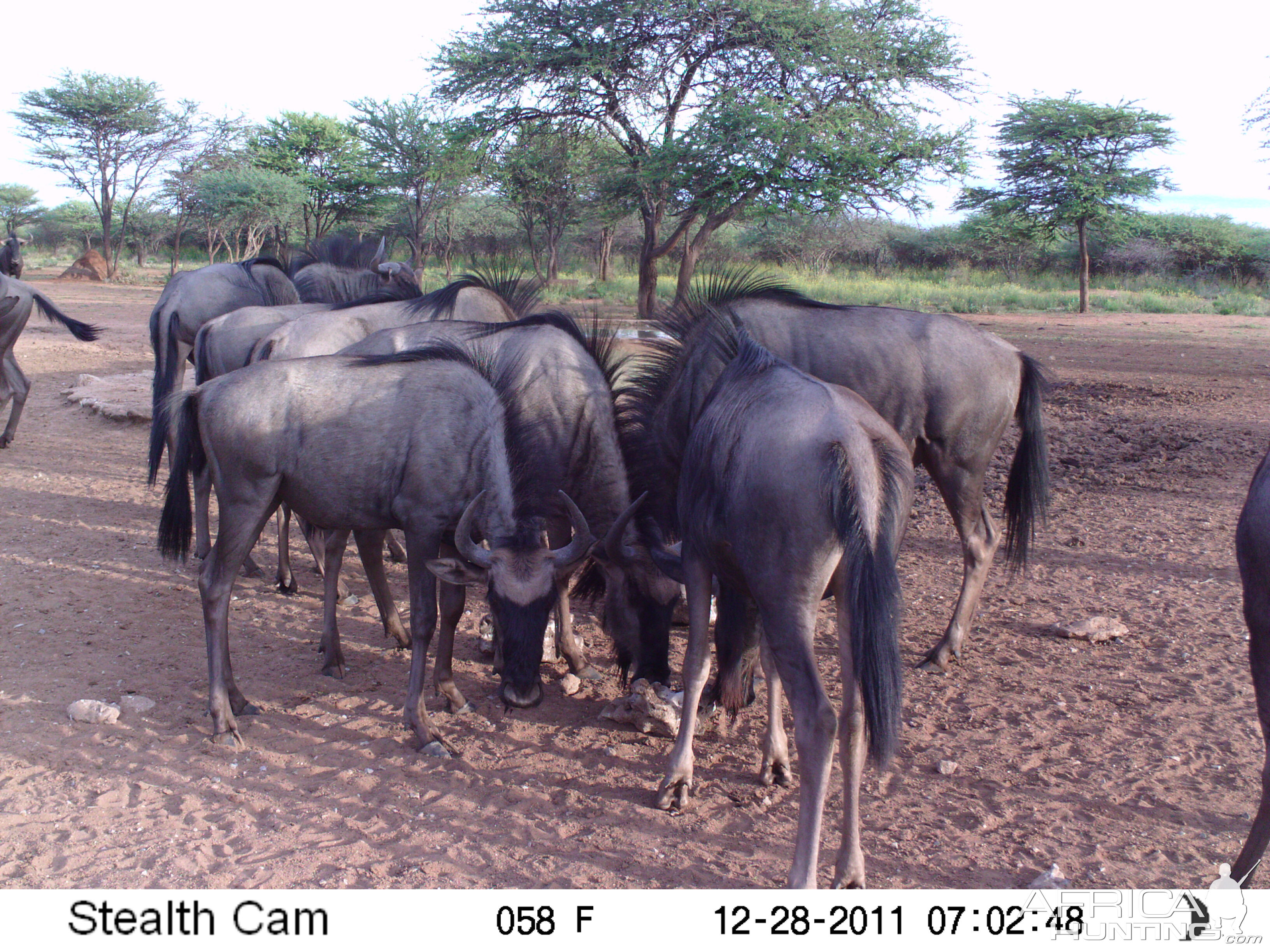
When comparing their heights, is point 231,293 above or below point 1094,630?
above

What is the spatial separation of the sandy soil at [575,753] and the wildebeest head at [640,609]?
0.34m

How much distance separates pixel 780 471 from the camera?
2.84m

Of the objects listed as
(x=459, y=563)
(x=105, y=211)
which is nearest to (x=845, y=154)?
(x=459, y=563)

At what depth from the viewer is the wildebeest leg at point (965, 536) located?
4715 mm

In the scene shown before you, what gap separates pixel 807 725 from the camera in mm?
2783

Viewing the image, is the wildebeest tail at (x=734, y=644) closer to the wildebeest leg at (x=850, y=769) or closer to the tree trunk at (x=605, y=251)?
the wildebeest leg at (x=850, y=769)

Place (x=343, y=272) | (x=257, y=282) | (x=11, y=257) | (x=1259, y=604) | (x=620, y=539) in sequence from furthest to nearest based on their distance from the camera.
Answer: (x=11, y=257), (x=343, y=272), (x=257, y=282), (x=620, y=539), (x=1259, y=604)

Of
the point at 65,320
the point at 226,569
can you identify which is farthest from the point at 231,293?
the point at 226,569

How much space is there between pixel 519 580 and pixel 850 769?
1.52m

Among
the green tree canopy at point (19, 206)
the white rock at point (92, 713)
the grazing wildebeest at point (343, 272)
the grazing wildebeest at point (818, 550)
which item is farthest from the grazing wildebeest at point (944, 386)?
the green tree canopy at point (19, 206)

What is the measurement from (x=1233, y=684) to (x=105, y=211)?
135 ft

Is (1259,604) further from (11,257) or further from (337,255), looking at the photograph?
(11,257)

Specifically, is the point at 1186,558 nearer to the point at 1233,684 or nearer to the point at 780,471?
the point at 1233,684

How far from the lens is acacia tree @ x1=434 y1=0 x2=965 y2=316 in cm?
1620
